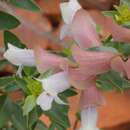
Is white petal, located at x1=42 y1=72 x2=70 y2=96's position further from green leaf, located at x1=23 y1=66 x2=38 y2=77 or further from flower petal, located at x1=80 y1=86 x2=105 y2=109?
green leaf, located at x1=23 y1=66 x2=38 y2=77

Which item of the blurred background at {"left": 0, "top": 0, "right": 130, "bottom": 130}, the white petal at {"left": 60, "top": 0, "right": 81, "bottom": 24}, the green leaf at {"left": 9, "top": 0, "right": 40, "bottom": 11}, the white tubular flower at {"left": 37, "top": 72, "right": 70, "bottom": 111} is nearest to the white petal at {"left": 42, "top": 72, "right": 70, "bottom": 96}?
the white tubular flower at {"left": 37, "top": 72, "right": 70, "bottom": 111}

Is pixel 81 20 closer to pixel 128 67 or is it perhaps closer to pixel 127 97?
pixel 128 67

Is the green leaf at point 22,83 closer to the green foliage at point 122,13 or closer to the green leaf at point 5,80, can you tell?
the green leaf at point 5,80

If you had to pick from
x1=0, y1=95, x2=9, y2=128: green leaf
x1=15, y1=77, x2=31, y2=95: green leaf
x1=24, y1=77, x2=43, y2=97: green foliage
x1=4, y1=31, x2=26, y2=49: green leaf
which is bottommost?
x1=0, y1=95, x2=9, y2=128: green leaf

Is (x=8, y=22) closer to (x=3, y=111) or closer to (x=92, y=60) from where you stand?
(x=3, y=111)

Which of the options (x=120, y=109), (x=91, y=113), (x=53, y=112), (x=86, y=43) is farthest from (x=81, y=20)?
(x=120, y=109)
